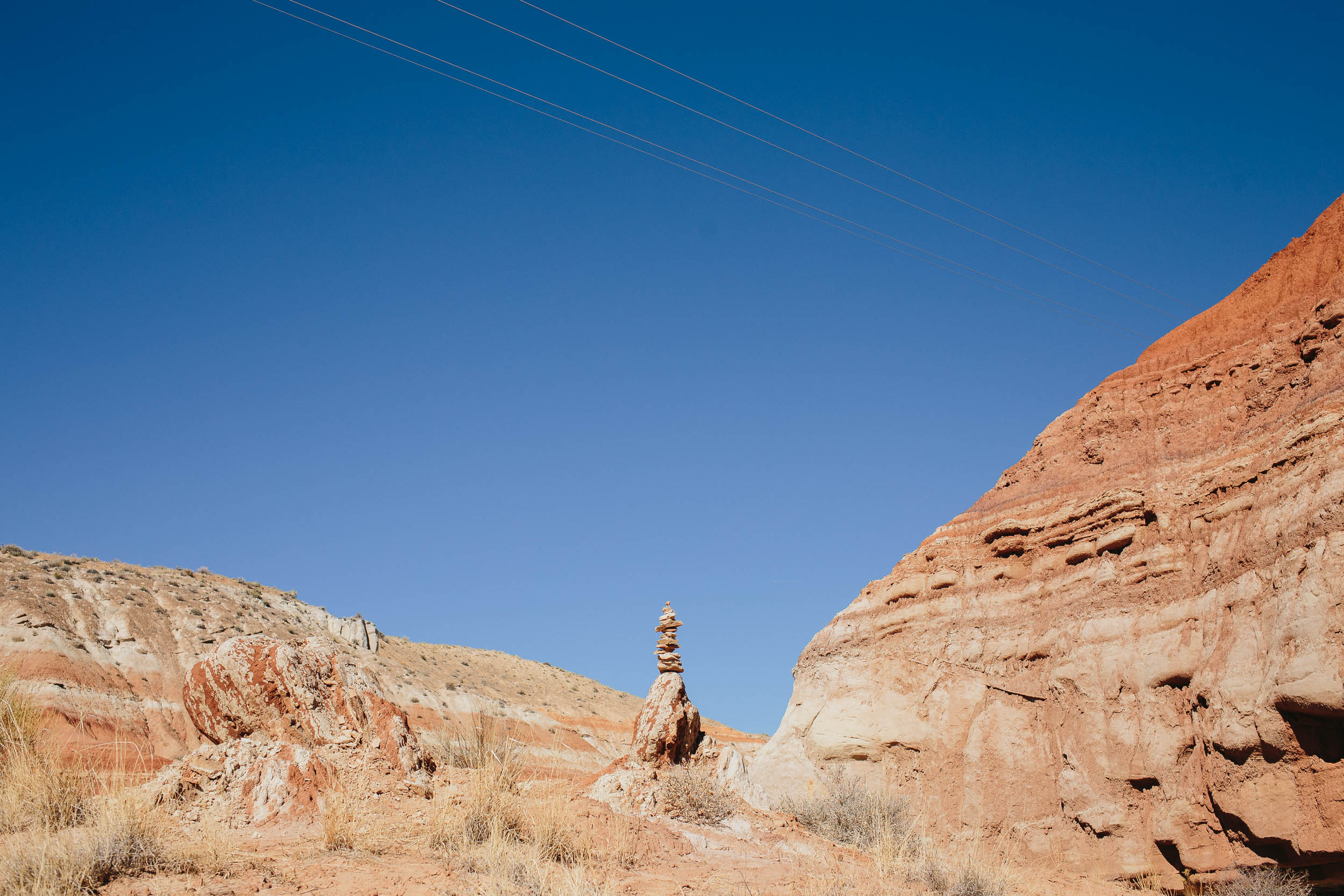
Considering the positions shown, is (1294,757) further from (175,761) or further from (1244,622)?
(175,761)

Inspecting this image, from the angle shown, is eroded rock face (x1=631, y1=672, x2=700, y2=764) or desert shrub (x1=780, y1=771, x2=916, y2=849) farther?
eroded rock face (x1=631, y1=672, x2=700, y2=764)

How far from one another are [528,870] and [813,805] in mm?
7993

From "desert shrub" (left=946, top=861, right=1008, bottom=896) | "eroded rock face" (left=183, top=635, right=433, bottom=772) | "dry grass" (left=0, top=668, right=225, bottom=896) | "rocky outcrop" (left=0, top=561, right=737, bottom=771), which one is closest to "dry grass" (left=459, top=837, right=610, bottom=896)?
"dry grass" (left=0, top=668, right=225, bottom=896)

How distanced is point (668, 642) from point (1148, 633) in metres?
8.42

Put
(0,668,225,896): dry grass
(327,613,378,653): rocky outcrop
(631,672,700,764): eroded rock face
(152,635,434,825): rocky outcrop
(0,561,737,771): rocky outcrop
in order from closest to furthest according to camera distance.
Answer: (0,668,225,896): dry grass, (152,635,434,825): rocky outcrop, (631,672,700,764): eroded rock face, (0,561,737,771): rocky outcrop, (327,613,378,653): rocky outcrop

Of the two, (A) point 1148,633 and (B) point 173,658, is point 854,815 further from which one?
(B) point 173,658

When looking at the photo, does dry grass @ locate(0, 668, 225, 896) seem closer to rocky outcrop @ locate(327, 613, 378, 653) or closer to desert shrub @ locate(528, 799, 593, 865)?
desert shrub @ locate(528, 799, 593, 865)

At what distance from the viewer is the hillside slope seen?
31.7 m

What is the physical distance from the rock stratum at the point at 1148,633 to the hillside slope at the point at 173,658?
10.3m

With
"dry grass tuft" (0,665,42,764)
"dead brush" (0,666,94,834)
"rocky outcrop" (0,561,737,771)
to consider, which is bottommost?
"dead brush" (0,666,94,834)

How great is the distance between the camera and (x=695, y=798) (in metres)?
13.9

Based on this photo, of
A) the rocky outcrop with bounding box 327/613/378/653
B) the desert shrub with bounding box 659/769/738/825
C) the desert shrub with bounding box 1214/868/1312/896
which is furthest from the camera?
the rocky outcrop with bounding box 327/613/378/653

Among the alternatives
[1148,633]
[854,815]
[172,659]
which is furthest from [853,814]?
[172,659]

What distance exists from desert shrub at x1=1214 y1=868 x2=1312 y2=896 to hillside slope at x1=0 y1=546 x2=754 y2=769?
1577 centimetres
